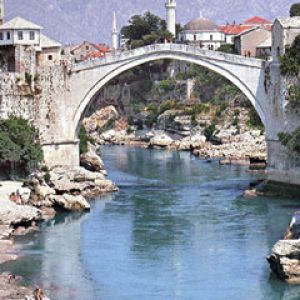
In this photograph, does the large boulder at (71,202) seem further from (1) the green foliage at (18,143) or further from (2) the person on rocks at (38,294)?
(2) the person on rocks at (38,294)

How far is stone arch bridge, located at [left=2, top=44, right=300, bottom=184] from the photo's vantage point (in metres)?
48.7

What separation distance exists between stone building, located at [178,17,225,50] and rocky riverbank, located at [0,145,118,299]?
40.0 meters

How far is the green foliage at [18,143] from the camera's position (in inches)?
1767

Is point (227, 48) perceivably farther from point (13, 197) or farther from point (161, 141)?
point (13, 197)

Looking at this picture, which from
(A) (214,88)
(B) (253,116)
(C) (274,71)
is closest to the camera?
(C) (274,71)

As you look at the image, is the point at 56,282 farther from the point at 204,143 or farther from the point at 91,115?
the point at 91,115

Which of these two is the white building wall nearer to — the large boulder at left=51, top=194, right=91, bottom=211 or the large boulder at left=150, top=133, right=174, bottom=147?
the large boulder at left=51, top=194, right=91, bottom=211

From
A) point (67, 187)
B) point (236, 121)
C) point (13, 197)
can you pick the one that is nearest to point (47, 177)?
point (67, 187)

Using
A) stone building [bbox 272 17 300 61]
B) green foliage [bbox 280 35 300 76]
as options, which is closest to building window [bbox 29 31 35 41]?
stone building [bbox 272 17 300 61]

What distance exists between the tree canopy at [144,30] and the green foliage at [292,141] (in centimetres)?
4251

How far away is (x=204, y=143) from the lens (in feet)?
237

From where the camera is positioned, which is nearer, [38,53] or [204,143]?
[38,53]

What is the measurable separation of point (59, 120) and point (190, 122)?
28199 millimetres

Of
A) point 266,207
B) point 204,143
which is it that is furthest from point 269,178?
point 204,143
